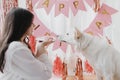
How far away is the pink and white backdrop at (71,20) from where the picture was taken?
1591mm

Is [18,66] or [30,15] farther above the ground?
[30,15]

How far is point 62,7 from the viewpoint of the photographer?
177cm

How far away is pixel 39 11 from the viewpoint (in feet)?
6.15

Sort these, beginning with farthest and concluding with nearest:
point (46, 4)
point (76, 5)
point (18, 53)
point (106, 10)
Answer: point (46, 4), point (76, 5), point (106, 10), point (18, 53)

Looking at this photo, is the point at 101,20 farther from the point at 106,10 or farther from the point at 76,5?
the point at 76,5

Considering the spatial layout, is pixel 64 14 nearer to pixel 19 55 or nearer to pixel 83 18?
pixel 83 18

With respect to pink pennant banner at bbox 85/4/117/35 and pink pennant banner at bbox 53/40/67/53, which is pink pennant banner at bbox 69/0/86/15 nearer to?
pink pennant banner at bbox 85/4/117/35

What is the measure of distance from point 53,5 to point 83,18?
268mm

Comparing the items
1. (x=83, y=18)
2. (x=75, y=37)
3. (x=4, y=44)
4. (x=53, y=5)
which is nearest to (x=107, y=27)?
(x=83, y=18)

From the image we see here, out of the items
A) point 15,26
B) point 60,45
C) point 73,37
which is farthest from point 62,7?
point 15,26

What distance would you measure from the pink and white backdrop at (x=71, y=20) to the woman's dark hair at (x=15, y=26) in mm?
678

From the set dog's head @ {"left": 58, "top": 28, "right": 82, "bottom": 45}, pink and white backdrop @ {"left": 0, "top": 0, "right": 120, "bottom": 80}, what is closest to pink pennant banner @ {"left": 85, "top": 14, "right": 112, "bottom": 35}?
pink and white backdrop @ {"left": 0, "top": 0, "right": 120, "bottom": 80}

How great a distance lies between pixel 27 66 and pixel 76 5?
2.67 ft

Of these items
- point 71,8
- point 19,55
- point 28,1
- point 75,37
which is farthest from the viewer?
point 28,1
